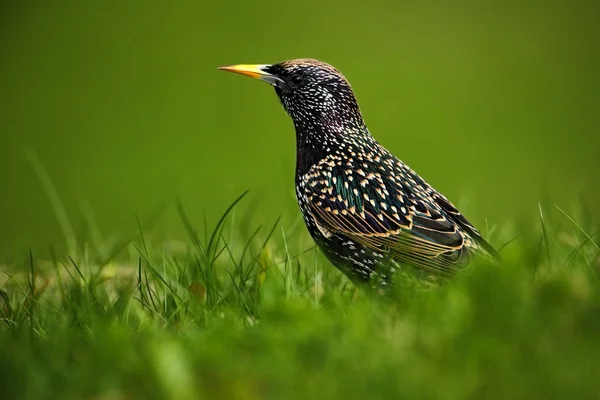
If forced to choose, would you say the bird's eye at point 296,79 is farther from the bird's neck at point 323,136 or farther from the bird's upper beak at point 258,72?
the bird's neck at point 323,136

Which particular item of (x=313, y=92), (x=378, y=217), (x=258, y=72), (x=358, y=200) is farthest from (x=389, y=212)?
(x=258, y=72)

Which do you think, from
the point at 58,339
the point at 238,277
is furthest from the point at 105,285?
the point at 58,339

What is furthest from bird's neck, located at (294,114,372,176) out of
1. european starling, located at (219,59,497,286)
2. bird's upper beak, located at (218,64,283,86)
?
bird's upper beak, located at (218,64,283,86)

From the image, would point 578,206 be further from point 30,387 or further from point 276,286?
point 30,387

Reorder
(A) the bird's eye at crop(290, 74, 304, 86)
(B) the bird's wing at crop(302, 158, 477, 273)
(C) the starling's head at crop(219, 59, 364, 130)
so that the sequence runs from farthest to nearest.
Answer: (A) the bird's eye at crop(290, 74, 304, 86) → (C) the starling's head at crop(219, 59, 364, 130) → (B) the bird's wing at crop(302, 158, 477, 273)

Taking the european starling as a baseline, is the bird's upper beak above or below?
above

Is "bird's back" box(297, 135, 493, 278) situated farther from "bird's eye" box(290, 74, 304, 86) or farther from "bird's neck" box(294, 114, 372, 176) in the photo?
"bird's eye" box(290, 74, 304, 86)

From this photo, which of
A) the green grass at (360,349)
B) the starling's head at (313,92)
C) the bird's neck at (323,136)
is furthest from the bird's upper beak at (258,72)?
the green grass at (360,349)

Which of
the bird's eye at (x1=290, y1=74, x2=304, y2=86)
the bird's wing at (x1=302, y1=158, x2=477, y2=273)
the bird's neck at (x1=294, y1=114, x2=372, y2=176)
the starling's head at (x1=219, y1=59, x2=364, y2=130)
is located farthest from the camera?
the bird's eye at (x1=290, y1=74, x2=304, y2=86)
